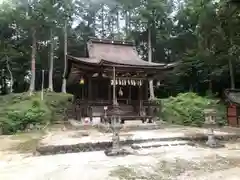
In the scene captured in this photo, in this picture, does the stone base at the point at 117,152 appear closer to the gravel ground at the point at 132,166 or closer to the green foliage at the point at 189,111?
the gravel ground at the point at 132,166

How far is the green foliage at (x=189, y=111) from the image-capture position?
537 inches

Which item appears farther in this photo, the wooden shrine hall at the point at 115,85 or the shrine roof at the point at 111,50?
the shrine roof at the point at 111,50

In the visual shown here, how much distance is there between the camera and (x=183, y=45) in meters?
27.8

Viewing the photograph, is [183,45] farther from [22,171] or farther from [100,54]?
[22,171]

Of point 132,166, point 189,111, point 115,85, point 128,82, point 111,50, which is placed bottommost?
point 132,166

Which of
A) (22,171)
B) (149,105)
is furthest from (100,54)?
(22,171)

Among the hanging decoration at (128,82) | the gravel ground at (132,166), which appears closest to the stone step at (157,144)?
the gravel ground at (132,166)

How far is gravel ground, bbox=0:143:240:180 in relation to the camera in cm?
483

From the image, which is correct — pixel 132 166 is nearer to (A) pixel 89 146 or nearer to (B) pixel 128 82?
(A) pixel 89 146

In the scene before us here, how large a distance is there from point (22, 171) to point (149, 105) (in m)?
8.70

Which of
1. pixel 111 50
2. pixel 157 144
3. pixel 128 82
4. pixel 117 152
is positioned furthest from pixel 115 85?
pixel 117 152

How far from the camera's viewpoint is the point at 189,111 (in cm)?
1385

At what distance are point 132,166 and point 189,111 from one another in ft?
30.2

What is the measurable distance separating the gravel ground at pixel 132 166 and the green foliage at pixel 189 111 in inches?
260
